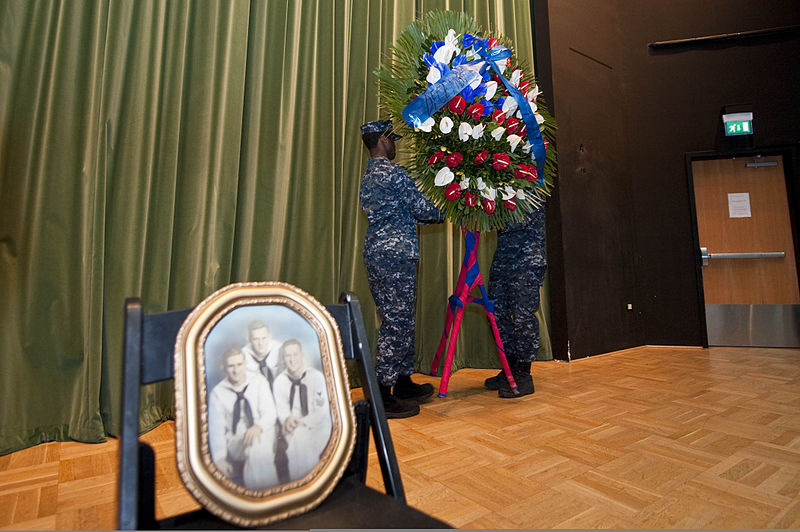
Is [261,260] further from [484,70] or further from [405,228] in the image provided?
[484,70]

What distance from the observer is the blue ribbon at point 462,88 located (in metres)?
2.01

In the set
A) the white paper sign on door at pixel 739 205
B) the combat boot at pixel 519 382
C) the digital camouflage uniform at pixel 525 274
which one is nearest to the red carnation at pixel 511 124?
the digital camouflage uniform at pixel 525 274

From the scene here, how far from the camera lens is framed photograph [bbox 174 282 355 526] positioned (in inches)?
23.7

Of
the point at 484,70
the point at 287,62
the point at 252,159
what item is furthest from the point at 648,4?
the point at 252,159

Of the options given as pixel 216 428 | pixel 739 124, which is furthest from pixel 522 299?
pixel 739 124

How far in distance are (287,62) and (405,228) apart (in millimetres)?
1263

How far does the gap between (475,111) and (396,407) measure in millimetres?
1456

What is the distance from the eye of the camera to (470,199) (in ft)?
7.09

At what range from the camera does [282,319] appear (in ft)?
2.41

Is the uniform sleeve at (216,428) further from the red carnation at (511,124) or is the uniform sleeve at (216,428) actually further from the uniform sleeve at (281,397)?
the red carnation at (511,124)

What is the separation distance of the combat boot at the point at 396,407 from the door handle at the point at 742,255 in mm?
3525

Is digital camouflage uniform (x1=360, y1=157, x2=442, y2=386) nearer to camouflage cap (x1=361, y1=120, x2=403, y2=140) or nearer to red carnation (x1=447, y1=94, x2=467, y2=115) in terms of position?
camouflage cap (x1=361, y1=120, x2=403, y2=140)

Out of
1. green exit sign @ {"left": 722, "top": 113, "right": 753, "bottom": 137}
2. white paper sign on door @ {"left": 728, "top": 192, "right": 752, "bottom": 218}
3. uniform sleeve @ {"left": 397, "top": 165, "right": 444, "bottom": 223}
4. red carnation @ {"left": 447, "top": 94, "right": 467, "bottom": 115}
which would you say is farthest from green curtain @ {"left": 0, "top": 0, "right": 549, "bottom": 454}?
white paper sign on door @ {"left": 728, "top": 192, "right": 752, "bottom": 218}

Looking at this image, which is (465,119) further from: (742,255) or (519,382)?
(742,255)
